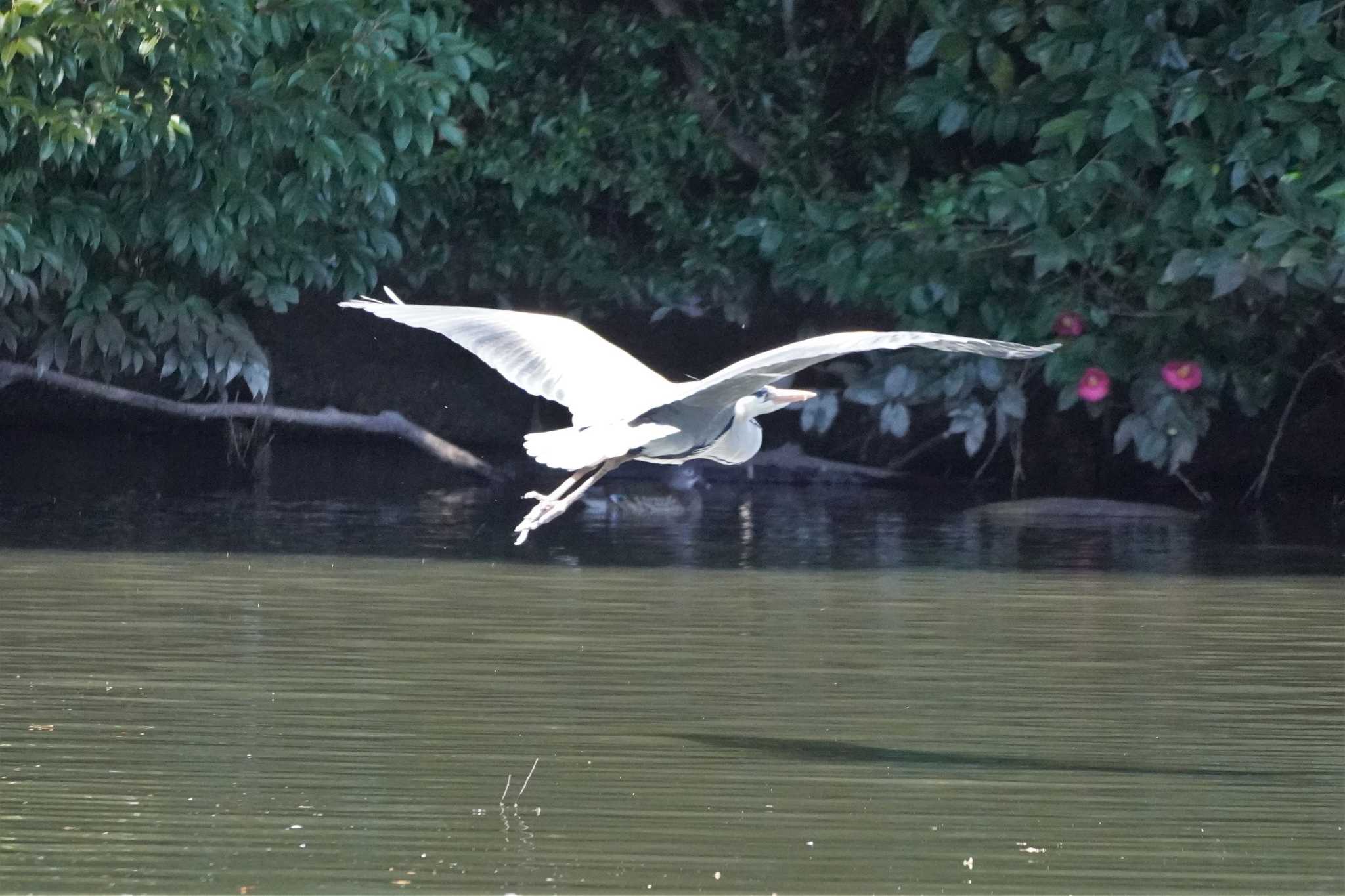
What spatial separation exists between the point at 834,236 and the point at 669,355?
1539 mm

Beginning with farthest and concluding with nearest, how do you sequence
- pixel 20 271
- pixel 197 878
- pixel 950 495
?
pixel 950 495, pixel 20 271, pixel 197 878

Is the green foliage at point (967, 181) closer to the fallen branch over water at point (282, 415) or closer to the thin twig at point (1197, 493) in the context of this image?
the thin twig at point (1197, 493)

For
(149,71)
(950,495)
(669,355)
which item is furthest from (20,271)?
(950,495)

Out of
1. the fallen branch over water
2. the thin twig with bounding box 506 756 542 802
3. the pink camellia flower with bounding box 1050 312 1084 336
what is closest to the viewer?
the thin twig with bounding box 506 756 542 802

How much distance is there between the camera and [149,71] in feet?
27.1

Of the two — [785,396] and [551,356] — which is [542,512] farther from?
[785,396]

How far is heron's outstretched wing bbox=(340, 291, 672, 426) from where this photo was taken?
5.40 meters

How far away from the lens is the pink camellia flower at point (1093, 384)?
28.4 feet

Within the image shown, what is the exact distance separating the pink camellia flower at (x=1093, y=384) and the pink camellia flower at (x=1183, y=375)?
24 centimetres

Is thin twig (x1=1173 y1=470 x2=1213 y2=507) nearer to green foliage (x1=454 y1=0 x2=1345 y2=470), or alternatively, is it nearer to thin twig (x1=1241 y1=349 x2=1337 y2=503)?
thin twig (x1=1241 y1=349 x2=1337 y2=503)

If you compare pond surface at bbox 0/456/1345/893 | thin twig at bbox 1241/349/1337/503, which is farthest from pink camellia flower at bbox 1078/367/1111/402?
thin twig at bbox 1241/349/1337/503

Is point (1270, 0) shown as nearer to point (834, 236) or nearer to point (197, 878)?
point (834, 236)

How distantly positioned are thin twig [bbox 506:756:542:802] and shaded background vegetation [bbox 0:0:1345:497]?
418cm

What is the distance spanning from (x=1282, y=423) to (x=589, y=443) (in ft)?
16.6
